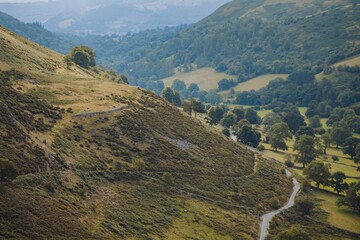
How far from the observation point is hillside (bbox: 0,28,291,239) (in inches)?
2881

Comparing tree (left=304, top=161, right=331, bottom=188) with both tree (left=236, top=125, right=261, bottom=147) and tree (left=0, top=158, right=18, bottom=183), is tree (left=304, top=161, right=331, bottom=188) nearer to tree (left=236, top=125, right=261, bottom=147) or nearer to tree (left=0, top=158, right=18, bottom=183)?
tree (left=236, top=125, right=261, bottom=147)

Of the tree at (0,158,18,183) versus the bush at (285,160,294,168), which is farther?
the bush at (285,160,294,168)

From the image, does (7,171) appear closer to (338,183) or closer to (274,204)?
(274,204)

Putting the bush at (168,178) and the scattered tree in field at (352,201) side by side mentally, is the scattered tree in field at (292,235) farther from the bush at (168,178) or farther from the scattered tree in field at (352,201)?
the scattered tree in field at (352,201)

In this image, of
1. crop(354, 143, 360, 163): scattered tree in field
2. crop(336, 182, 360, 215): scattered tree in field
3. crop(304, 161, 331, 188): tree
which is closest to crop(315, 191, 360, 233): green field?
crop(336, 182, 360, 215): scattered tree in field

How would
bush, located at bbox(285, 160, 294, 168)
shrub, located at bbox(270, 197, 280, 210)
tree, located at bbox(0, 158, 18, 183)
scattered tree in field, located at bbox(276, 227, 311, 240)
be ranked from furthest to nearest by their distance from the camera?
bush, located at bbox(285, 160, 294, 168)
shrub, located at bbox(270, 197, 280, 210)
scattered tree in field, located at bbox(276, 227, 311, 240)
tree, located at bbox(0, 158, 18, 183)

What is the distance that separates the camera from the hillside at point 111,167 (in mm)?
73188

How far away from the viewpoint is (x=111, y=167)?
9831cm

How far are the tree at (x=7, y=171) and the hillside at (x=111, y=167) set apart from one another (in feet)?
4.16

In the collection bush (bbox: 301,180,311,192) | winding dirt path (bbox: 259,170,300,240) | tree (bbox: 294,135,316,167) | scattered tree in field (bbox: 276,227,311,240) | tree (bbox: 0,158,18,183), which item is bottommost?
winding dirt path (bbox: 259,170,300,240)

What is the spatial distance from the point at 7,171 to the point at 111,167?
3066cm

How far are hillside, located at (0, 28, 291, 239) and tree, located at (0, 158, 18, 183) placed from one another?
1.27 metres

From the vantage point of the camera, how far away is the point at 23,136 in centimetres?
8544

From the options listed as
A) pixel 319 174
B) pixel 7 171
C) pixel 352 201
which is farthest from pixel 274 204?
pixel 7 171
